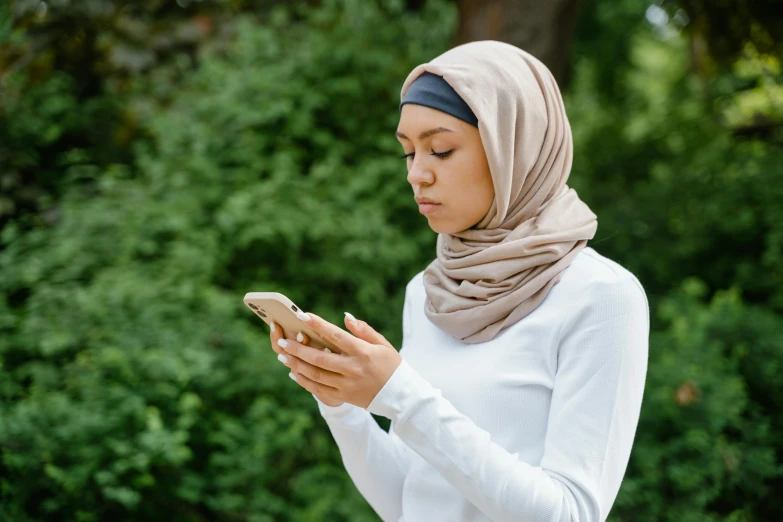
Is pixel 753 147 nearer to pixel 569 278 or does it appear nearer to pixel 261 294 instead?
pixel 569 278

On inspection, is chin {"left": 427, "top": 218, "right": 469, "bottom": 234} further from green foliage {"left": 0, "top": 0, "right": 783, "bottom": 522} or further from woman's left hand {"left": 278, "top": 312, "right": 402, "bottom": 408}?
green foliage {"left": 0, "top": 0, "right": 783, "bottom": 522}

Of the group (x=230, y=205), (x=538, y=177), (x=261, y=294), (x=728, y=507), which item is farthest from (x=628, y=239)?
(x=261, y=294)

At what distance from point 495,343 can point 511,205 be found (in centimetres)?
30

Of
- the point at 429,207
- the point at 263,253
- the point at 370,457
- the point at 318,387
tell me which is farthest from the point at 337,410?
the point at 263,253

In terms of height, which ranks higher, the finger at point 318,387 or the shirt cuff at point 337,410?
the finger at point 318,387

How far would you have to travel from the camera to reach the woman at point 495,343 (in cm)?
134

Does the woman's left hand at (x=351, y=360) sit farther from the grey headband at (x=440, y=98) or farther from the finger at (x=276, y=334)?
the grey headband at (x=440, y=98)

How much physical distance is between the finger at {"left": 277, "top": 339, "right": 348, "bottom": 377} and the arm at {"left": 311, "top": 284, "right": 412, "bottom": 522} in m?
0.37

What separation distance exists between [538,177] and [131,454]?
87.9 inches

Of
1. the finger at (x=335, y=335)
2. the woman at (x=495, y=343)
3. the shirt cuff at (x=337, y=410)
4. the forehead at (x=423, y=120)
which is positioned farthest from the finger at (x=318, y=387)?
the forehead at (x=423, y=120)

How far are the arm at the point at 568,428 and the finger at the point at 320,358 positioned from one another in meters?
0.09

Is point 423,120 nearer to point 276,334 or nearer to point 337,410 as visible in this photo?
point 276,334

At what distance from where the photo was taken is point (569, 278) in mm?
1496

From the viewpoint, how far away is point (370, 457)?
178cm
